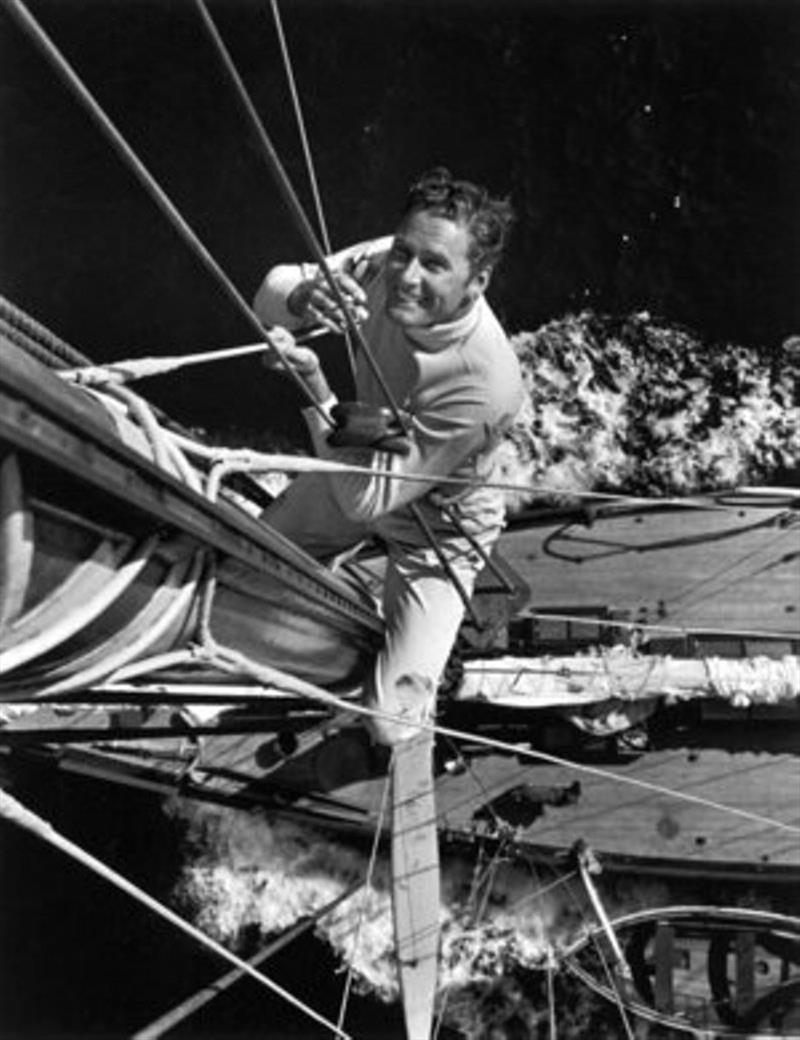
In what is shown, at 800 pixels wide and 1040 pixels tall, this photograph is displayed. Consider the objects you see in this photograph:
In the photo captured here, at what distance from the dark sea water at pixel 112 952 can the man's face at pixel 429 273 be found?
17.7 ft

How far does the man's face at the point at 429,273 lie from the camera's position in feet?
11.3

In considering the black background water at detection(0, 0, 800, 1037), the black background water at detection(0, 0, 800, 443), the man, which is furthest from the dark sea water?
the man

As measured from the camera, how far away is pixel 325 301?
3938mm

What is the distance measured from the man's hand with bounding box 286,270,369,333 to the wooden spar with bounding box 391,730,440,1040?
187 cm

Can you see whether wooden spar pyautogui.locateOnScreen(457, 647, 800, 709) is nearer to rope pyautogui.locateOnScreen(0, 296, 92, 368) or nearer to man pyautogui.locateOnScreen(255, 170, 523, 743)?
man pyautogui.locateOnScreen(255, 170, 523, 743)

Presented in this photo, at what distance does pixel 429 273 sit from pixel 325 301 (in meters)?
0.52

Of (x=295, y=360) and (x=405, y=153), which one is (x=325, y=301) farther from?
(x=405, y=153)

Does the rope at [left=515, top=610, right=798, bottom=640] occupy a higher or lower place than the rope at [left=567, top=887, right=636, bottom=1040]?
higher

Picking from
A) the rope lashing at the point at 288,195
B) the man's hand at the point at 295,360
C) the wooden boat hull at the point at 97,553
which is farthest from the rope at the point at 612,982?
the wooden boat hull at the point at 97,553

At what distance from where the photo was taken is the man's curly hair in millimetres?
3479

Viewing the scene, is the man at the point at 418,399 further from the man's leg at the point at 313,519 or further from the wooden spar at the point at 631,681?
the wooden spar at the point at 631,681

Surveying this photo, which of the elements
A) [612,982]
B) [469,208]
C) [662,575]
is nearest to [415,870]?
[612,982]

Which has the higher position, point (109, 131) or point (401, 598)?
point (109, 131)

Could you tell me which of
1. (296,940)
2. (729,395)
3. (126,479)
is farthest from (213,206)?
(126,479)
